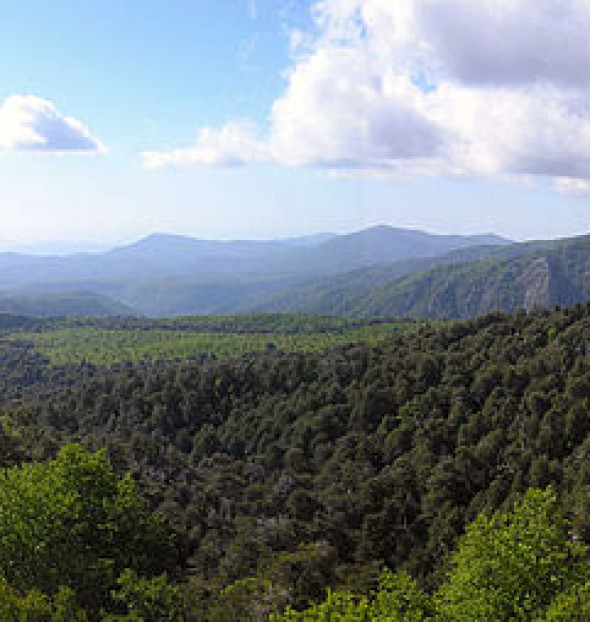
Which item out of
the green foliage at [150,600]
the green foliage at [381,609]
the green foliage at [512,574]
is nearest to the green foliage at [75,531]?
the green foliage at [150,600]

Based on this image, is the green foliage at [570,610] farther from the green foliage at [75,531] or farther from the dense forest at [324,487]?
the green foliage at [75,531]

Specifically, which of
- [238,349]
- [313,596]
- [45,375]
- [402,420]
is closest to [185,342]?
[238,349]

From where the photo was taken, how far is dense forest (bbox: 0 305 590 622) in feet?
88.6

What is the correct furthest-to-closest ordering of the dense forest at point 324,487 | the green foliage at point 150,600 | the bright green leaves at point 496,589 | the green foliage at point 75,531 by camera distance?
1. the green foliage at point 75,531
2. the green foliage at point 150,600
3. the dense forest at point 324,487
4. the bright green leaves at point 496,589

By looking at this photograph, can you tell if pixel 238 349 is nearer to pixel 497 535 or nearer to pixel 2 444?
pixel 2 444

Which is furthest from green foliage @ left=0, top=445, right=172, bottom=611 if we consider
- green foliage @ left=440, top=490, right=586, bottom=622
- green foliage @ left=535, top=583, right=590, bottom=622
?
green foliage @ left=535, top=583, right=590, bottom=622

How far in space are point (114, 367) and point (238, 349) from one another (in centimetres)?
3684

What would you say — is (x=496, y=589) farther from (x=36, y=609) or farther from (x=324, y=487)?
(x=324, y=487)

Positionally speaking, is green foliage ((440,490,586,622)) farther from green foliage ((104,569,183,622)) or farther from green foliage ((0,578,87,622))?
green foliage ((0,578,87,622))

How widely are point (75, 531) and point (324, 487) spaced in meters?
42.4

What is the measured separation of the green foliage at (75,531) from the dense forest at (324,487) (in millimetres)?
118

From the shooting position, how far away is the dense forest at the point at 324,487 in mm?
27000

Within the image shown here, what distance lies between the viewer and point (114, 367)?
16388 cm

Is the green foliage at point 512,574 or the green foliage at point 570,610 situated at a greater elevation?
the green foliage at point 570,610
